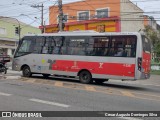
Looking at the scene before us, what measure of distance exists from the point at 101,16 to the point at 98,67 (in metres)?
23.4

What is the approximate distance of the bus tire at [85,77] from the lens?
55.4 feet

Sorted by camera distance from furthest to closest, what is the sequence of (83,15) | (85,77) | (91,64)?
(83,15) < (85,77) < (91,64)

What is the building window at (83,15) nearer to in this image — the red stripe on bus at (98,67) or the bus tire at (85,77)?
the red stripe on bus at (98,67)

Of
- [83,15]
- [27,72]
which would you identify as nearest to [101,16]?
[83,15]

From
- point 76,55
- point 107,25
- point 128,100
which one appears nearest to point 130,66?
point 76,55

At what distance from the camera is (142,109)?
372 inches

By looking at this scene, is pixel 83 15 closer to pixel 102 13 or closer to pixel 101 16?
pixel 102 13

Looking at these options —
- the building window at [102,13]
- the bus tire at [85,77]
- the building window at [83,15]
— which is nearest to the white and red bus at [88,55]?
the bus tire at [85,77]

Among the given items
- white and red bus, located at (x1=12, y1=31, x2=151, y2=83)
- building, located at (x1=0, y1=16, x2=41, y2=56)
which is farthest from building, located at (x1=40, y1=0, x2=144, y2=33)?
building, located at (x1=0, y1=16, x2=41, y2=56)

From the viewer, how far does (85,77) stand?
1706 centimetres

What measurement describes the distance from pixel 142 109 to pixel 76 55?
27.4 ft

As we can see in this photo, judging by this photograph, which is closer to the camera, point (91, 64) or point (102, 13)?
point (91, 64)

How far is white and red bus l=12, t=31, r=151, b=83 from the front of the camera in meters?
15.6

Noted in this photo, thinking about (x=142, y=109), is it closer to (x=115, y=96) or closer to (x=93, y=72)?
(x=115, y=96)
